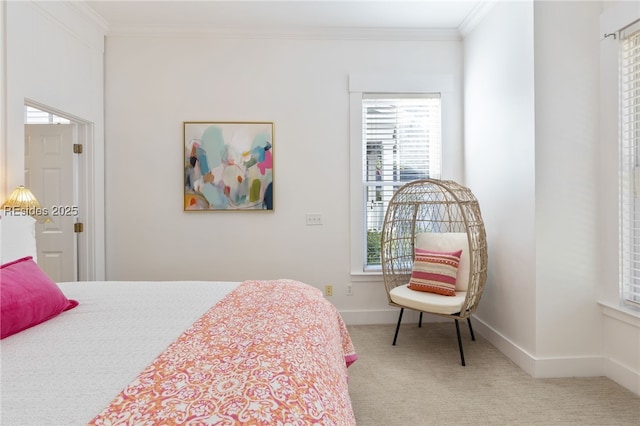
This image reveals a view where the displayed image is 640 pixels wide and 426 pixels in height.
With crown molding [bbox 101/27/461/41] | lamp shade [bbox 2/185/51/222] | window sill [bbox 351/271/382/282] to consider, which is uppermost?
crown molding [bbox 101/27/461/41]

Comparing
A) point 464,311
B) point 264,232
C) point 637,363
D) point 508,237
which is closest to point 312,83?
point 264,232

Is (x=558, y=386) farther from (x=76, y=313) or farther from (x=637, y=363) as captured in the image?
(x=76, y=313)

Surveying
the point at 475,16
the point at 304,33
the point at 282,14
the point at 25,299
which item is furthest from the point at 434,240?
the point at 25,299

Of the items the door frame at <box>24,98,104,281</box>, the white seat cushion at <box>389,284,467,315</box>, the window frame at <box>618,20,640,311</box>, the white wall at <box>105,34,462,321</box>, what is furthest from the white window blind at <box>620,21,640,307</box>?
the door frame at <box>24,98,104,281</box>

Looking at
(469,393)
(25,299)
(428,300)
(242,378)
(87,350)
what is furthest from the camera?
(428,300)

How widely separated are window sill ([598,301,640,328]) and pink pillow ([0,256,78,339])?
3.10m

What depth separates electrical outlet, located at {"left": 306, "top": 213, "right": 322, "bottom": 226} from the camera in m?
3.47

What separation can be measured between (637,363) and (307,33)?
11.9 ft

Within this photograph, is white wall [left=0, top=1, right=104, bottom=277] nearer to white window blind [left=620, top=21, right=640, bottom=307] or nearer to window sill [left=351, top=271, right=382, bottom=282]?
window sill [left=351, top=271, right=382, bottom=282]

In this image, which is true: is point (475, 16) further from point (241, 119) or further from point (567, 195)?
point (241, 119)

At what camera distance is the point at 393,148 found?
11.7ft

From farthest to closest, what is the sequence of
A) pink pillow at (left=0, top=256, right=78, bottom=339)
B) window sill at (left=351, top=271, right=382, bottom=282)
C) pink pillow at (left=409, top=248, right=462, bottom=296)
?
window sill at (left=351, top=271, right=382, bottom=282)
pink pillow at (left=409, top=248, right=462, bottom=296)
pink pillow at (left=0, top=256, right=78, bottom=339)

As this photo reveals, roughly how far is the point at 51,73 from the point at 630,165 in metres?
4.18

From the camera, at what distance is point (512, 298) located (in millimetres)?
2686
